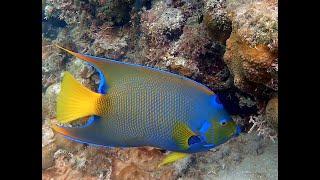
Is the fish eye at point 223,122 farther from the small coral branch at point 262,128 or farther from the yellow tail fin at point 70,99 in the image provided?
the small coral branch at point 262,128

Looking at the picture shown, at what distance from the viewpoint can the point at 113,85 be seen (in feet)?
5.79

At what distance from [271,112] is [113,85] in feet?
4.83

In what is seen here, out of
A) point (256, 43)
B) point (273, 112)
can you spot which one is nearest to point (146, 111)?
point (256, 43)

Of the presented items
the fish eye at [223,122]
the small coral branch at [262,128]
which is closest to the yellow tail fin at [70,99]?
the fish eye at [223,122]

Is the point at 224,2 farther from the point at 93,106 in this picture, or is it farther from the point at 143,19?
the point at 93,106

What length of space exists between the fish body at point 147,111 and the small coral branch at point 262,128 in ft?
4.27

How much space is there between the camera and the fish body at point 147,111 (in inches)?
68.1

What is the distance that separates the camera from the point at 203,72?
132 inches

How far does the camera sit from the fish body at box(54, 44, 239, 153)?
68.1 inches

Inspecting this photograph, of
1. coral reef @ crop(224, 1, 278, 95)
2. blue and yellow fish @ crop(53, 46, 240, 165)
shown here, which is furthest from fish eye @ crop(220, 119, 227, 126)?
coral reef @ crop(224, 1, 278, 95)

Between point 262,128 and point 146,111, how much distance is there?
65.2 inches
